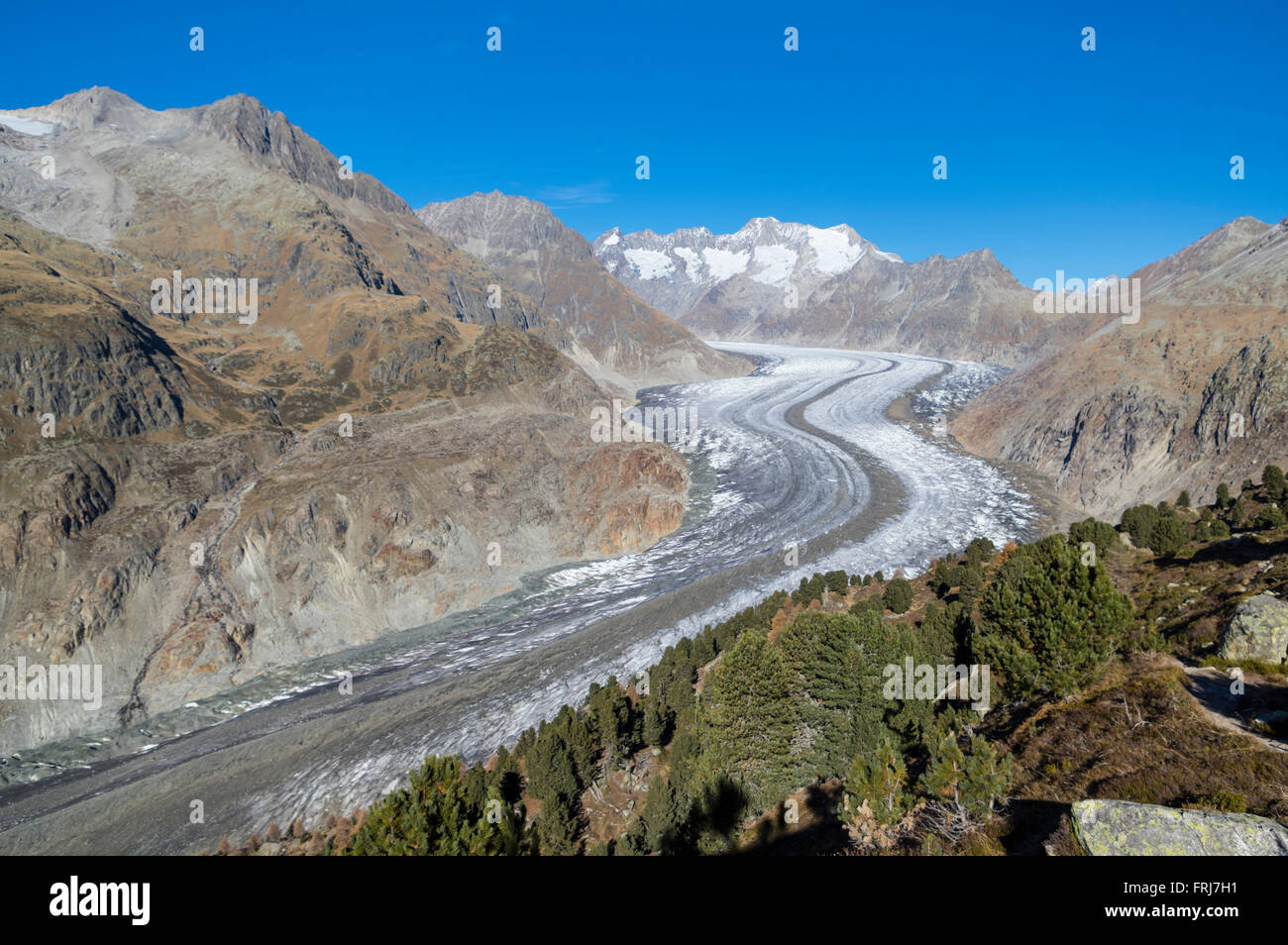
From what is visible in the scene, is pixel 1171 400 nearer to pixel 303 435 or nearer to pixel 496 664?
pixel 496 664

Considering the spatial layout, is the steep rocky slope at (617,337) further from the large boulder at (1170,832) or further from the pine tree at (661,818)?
the large boulder at (1170,832)

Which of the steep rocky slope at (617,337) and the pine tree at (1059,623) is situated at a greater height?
the steep rocky slope at (617,337)

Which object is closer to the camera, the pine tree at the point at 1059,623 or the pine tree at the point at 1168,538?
the pine tree at the point at 1059,623

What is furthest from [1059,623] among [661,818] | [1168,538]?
[1168,538]

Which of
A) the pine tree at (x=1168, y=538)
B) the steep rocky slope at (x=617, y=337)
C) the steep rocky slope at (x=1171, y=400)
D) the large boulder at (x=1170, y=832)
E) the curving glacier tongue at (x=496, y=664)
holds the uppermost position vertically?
the steep rocky slope at (x=617, y=337)

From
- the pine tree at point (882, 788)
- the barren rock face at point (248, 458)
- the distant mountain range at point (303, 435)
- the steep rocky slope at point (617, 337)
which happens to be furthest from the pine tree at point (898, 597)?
the steep rocky slope at point (617, 337)
